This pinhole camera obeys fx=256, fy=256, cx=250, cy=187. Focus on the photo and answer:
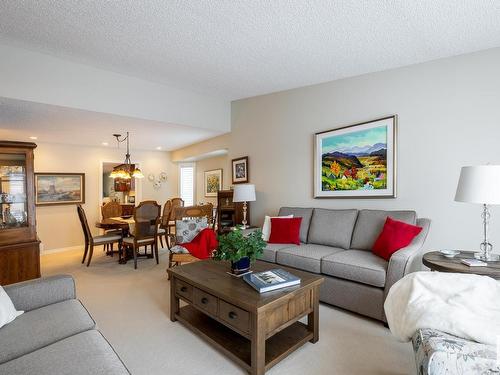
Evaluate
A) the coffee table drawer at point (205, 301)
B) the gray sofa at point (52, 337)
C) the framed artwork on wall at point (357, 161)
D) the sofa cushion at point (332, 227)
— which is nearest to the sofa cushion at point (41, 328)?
the gray sofa at point (52, 337)

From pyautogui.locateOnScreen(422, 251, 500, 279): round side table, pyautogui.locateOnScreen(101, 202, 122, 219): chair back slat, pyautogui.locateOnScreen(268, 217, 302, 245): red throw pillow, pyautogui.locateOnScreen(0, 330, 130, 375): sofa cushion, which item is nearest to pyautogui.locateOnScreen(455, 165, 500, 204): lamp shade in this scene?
pyautogui.locateOnScreen(422, 251, 500, 279): round side table

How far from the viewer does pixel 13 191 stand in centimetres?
297

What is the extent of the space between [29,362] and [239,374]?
1.19 m

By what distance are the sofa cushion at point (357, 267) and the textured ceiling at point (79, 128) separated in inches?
129

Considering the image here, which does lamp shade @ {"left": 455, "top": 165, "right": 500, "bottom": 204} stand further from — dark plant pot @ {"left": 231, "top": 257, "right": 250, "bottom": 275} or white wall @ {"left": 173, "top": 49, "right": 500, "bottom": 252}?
dark plant pot @ {"left": 231, "top": 257, "right": 250, "bottom": 275}

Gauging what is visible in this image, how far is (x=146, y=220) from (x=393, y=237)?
366 cm

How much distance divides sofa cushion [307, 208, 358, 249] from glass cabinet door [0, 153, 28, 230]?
11.5 ft

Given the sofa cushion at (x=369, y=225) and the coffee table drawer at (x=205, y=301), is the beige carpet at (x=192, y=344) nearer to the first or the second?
the coffee table drawer at (x=205, y=301)

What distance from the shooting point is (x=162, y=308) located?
2715mm

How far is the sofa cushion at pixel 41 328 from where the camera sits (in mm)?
1290

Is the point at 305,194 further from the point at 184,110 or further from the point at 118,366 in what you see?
the point at 118,366

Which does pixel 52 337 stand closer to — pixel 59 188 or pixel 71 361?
pixel 71 361

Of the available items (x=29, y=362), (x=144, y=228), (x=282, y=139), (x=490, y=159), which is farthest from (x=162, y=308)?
(x=490, y=159)

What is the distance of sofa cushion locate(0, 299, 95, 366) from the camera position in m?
1.29
